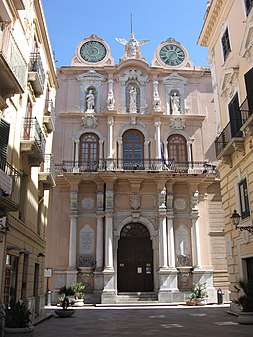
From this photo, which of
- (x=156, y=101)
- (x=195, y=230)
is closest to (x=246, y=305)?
(x=195, y=230)

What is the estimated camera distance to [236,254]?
15.2 meters

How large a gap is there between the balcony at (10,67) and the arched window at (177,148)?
16762 millimetres

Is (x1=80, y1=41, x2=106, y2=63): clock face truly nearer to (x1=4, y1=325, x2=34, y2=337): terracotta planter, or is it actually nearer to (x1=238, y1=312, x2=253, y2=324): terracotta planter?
(x1=238, y1=312, x2=253, y2=324): terracotta planter

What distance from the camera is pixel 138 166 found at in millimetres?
26297

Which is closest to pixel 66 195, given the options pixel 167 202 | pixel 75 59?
pixel 167 202

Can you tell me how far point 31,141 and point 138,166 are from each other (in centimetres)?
1365

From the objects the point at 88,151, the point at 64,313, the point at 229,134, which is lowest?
the point at 64,313

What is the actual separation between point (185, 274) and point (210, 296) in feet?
6.64

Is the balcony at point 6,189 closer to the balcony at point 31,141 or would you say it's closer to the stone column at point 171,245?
the balcony at point 31,141

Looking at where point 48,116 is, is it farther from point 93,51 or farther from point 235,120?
point 93,51

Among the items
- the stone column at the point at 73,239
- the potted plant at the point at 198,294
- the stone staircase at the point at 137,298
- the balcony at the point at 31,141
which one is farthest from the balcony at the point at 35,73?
the potted plant at the point at 198,294

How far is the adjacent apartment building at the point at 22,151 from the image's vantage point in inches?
437

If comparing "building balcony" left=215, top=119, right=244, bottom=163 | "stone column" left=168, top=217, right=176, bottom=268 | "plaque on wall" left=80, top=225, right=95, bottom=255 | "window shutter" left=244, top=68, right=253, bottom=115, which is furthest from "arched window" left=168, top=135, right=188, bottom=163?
"window shutter" left=244, top=68, right=253, bottom=115

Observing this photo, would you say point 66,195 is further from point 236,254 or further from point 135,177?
point 236,254
